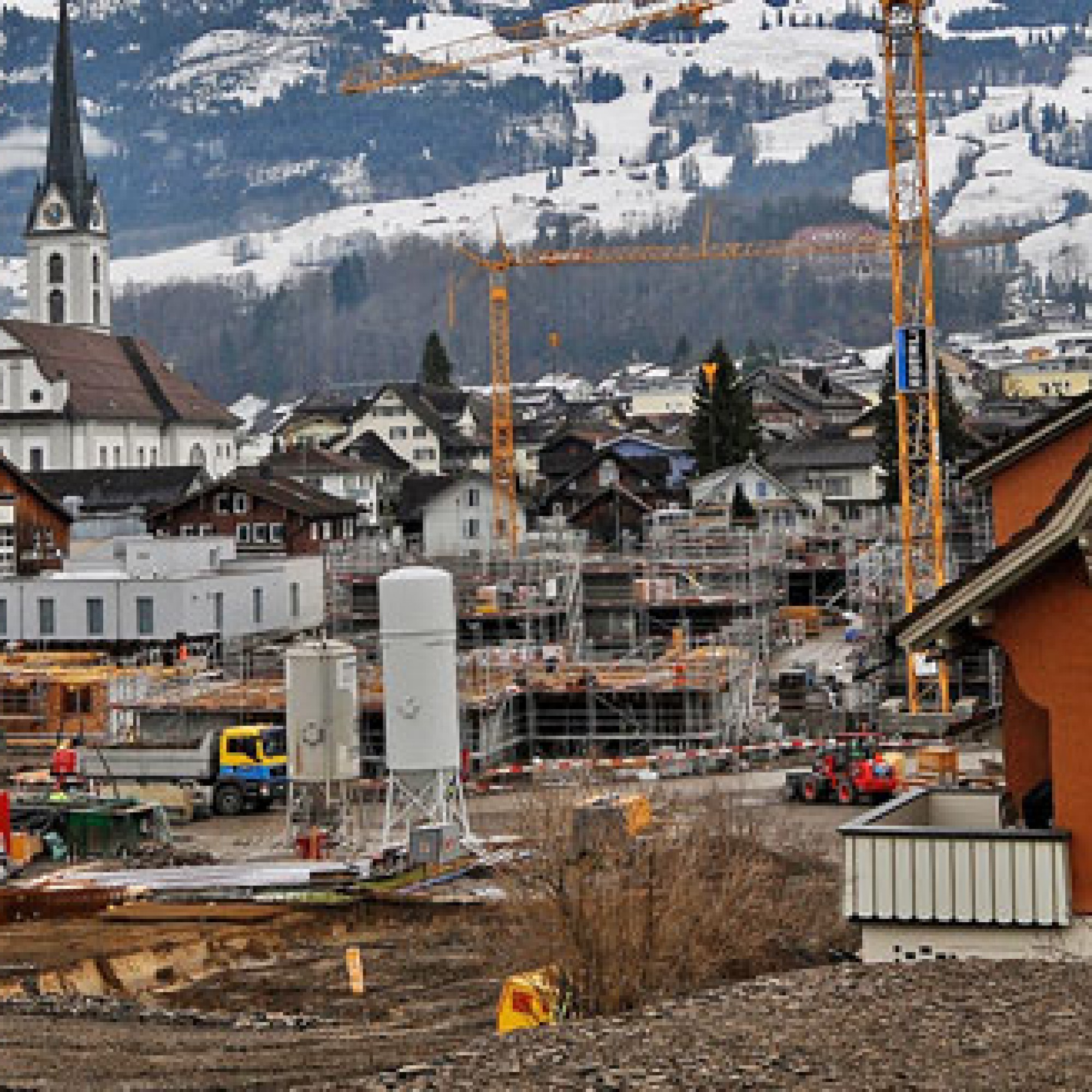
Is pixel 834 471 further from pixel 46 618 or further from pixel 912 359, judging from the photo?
pixel 912 359

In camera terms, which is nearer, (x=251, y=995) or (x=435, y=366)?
(x=251, y=995)

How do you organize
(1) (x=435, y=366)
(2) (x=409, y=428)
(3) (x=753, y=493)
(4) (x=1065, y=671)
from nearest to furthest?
(4) (x=1065, y=671) → (3) (x=753, y=493) → (2) (x=409, y=428) → (1) (x=435, y=366)

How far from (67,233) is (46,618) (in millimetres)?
109220

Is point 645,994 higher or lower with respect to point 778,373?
lower

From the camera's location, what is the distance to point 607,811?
99.8 feet

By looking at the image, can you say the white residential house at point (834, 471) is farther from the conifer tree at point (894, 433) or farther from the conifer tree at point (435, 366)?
the conifer tree at point (435, 366)

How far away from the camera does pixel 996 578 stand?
13547 mm

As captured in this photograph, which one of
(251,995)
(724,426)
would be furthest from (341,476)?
(251,995)

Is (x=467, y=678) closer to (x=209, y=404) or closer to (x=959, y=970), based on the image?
(x=959, y=970)

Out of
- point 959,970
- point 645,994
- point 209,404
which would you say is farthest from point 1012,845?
point 209,404

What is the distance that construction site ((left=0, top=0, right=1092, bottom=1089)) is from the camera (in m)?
13.3

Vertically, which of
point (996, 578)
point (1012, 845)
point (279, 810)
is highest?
point (996, 578)

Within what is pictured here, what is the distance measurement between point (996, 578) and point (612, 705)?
117 ft

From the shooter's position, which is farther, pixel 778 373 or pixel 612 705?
pixel 778 373
